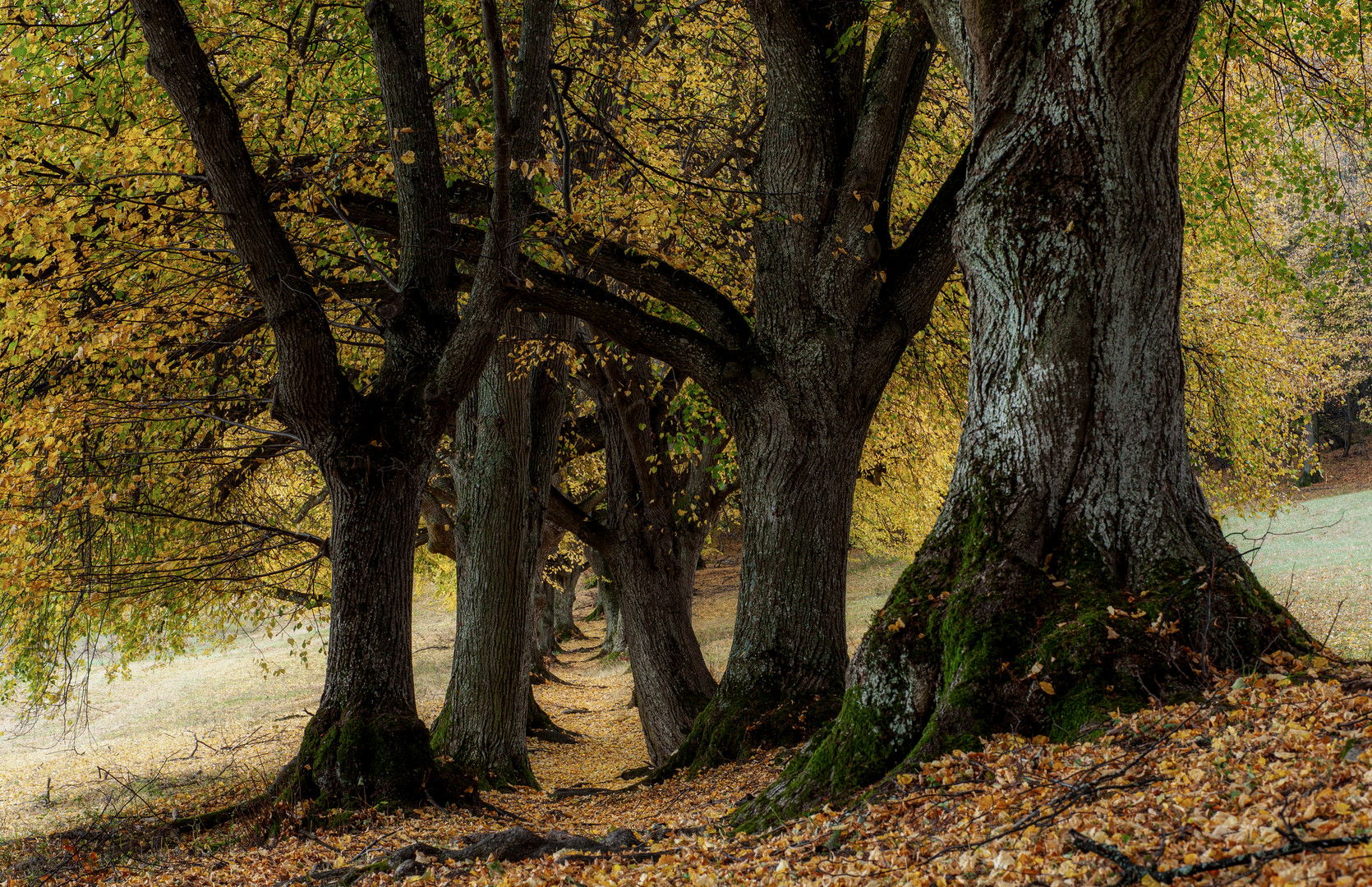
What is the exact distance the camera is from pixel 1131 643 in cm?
422

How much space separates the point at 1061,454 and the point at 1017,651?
104 centimetres

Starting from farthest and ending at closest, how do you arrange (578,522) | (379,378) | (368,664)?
(578,522), (379,378), (368,664)

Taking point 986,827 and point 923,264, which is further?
point 923,264

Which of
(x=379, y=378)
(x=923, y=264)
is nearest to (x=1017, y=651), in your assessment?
(x=923, y=264)

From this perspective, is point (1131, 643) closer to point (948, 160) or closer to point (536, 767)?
point (948, 160)

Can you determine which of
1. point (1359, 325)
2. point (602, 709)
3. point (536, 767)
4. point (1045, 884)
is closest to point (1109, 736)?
→ point (1045, 884)

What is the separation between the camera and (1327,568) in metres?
21.2

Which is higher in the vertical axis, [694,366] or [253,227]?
[253,227]

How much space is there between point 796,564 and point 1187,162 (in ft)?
21.4

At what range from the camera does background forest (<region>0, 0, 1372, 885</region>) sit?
15.0 ft

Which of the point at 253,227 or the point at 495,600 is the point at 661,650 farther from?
the point at 253,227

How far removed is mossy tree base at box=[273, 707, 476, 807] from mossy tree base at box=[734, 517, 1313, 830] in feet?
9.98

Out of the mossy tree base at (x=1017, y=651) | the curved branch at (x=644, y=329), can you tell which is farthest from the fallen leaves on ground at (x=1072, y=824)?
the curved branch at (x=644, y=329)

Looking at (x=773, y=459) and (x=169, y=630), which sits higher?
(x=773, y=459)
